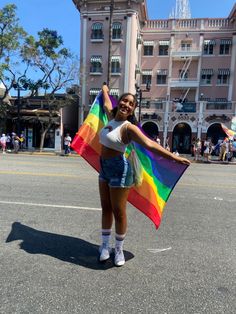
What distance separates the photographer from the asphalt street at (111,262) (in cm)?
252

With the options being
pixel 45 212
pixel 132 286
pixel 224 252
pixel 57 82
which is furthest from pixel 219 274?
pixel 57 82

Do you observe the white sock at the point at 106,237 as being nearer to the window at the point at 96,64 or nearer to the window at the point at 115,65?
the window at the point at 115,65

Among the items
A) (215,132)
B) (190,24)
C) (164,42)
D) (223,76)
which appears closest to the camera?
(215,132)

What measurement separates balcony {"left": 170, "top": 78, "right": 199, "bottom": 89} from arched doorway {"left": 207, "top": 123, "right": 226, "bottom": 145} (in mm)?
6131

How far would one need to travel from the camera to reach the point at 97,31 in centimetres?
3094

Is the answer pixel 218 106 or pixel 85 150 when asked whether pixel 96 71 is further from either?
pixel 85 150

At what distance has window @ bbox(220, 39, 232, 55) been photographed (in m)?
32.1

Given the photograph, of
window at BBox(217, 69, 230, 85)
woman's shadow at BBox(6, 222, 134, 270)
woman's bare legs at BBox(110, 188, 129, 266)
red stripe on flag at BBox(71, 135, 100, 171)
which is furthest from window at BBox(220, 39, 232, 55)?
woman's bare legs at BBox(110, 188, 129, 266)

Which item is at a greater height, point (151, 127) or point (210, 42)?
point (210, 42)

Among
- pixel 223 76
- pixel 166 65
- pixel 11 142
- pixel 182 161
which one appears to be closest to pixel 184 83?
pixel 166 65

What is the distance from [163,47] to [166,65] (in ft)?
7.21

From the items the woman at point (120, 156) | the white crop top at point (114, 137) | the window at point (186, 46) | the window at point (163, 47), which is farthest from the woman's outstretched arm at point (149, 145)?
the window at point (186, 46)

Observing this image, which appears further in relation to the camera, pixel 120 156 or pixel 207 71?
pixel 207 71

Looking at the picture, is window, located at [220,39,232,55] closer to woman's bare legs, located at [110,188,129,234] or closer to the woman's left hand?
the woman's left hand
